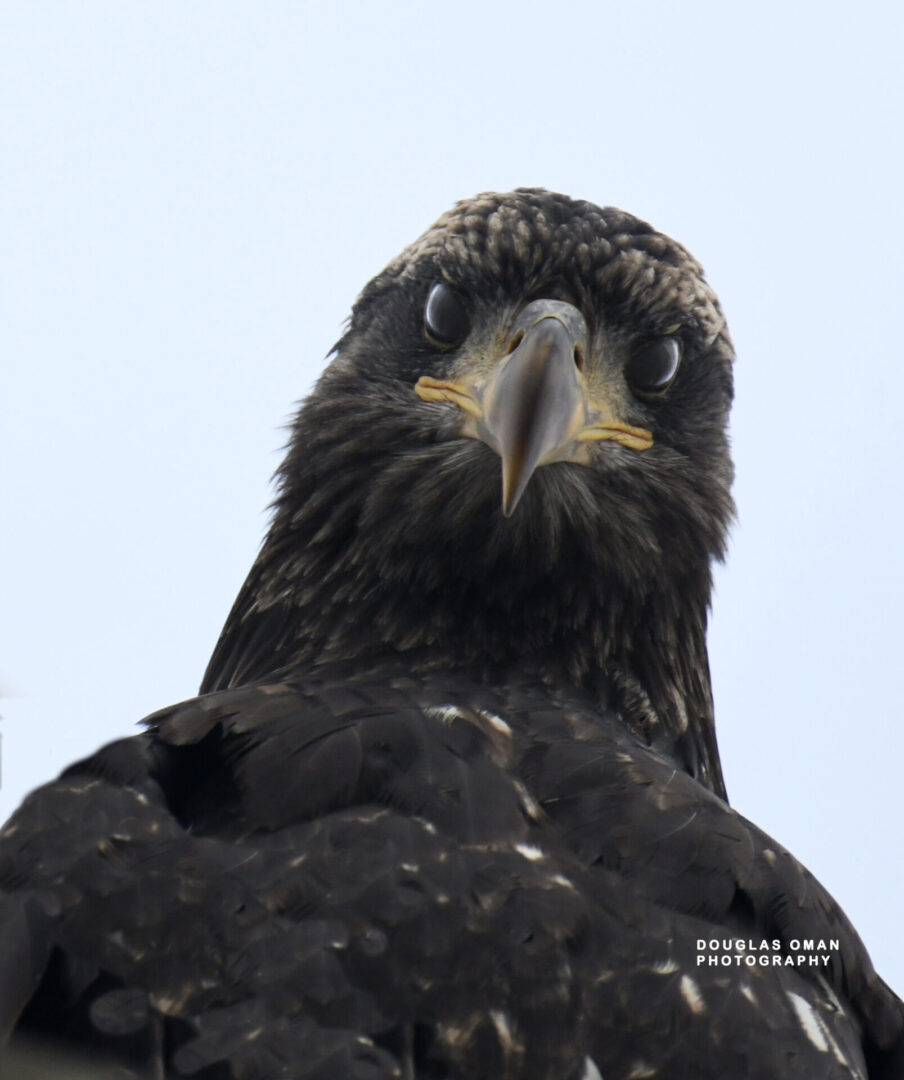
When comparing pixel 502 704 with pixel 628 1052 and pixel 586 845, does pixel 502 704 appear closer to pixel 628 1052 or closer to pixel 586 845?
pixel 586 845

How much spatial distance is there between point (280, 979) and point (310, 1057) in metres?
0.15

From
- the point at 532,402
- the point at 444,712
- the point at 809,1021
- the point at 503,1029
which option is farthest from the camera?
the point at 532,402

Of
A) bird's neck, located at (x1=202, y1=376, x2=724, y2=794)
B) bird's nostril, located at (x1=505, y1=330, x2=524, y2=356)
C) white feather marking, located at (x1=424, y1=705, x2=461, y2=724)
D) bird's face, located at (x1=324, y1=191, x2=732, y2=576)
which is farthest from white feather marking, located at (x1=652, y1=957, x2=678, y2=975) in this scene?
bird's nostril, located at (x1=505, y1=330, x2=524, y2=356)

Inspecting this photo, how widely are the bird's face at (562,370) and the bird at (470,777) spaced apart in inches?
0.4

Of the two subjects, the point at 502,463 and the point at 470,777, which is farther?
the point at 502,463

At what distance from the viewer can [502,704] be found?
4.02m

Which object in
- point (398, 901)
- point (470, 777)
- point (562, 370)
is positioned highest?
point (562, 370)

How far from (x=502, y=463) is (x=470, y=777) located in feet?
3.48

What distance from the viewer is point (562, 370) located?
424 centimetres

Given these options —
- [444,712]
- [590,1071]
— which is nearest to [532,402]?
[444,712]

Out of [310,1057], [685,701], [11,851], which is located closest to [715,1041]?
[310,1057]

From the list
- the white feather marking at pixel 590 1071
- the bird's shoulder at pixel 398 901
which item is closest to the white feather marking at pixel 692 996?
the bird's shoulder at pixel 398 901

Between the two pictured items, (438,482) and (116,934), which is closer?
(116,934)

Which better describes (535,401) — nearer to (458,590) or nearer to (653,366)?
(458,590)
